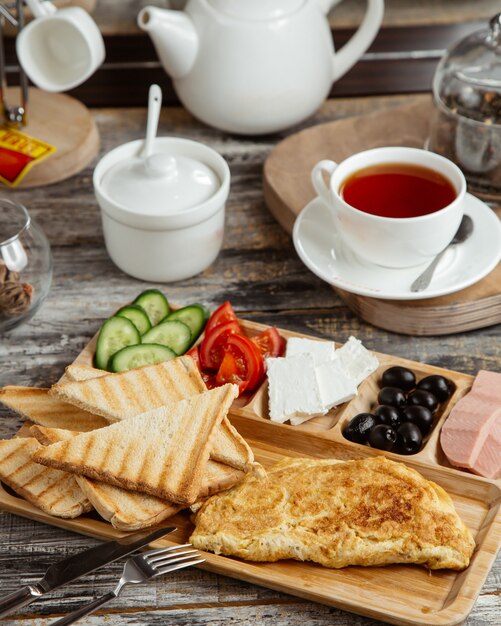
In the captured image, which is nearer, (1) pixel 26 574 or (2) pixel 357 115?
(1) pixel 26 574

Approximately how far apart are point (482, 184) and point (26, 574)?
69.5 inches

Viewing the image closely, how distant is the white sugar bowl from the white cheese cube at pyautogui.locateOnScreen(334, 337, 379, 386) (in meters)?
0.58

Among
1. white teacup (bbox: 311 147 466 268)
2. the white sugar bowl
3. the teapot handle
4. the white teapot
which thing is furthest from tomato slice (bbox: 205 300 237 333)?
the teapot handle

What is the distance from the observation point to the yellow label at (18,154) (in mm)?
2854

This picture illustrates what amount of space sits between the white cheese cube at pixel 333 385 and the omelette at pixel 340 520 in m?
0.25

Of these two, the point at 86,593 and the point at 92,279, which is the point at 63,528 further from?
the point at 92,279

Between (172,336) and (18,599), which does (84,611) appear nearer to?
(18,599)

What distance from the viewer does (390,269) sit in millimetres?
2375

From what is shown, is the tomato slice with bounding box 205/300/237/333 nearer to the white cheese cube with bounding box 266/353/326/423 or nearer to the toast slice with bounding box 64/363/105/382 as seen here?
the white cheese cube with bounding box 266/353/326/423

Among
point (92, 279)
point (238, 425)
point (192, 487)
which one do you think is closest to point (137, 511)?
point (192, 487)

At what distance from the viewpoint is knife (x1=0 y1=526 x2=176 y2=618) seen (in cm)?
162

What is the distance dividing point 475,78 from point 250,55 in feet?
2.36

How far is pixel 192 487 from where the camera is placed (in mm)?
1732

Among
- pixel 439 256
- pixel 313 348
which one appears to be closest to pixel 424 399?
pixel 313 348
